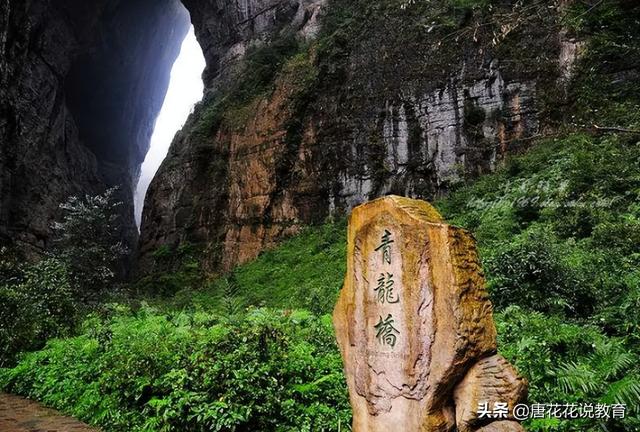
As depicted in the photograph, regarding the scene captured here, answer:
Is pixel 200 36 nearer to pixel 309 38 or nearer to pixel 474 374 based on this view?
pixel 309 38

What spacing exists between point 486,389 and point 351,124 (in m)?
14.2

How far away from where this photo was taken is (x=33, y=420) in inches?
210

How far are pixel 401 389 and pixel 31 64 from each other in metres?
24.7

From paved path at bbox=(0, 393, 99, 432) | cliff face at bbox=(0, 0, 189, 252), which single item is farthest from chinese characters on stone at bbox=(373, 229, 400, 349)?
cliff face at bbox=(0, 0, 189, 252)

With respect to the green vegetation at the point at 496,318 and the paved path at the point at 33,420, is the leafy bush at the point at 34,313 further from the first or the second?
the paved path at the point at 33,420

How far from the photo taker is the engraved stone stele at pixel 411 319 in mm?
2701

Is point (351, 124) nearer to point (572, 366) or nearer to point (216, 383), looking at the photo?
point (572, 366)

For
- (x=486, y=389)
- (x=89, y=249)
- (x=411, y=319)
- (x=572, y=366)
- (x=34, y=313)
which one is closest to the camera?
(x=486, y=389)

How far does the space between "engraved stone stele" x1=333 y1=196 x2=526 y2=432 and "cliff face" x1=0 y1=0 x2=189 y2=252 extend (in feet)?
65.2

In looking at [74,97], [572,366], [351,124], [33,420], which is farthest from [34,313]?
[74,97]

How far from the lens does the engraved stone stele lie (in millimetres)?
2701

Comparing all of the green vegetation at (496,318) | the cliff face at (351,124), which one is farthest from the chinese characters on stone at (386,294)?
the cliff face at (351,124)

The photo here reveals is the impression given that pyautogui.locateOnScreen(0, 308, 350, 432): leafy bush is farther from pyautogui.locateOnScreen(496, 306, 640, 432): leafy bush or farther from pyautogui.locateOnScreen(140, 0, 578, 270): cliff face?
pyautogui.locateOnScreen(140, 0, 578, 270): cliff face

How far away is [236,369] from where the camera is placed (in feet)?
13.9
